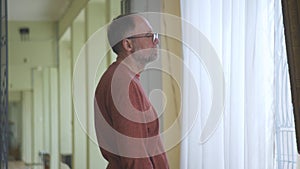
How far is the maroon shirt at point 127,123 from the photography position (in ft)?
3.01

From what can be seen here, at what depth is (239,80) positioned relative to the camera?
110cm

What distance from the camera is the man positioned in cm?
92

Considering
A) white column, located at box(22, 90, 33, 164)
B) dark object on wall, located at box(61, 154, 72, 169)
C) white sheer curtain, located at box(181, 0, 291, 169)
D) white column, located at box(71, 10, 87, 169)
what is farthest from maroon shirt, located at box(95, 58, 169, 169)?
white column, located at box(22, 90, 33, 164)

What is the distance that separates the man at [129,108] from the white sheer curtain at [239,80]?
0.65 ft

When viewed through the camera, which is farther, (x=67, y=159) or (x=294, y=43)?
(x=67, y=159)

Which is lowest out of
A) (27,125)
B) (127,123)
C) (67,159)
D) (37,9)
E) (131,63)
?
(67,159)

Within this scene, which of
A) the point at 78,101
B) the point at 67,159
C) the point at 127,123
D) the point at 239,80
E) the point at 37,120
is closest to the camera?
the point at 127,123

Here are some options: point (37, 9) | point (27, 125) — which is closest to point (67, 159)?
point (27, 125)

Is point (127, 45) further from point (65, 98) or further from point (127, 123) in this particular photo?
point (65, 98)

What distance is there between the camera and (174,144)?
4.20ft

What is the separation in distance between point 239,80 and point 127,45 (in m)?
0.28

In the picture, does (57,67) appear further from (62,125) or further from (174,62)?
(174,62)

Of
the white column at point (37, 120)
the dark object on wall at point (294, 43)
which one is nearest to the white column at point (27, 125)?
the white column at point (37, 120)

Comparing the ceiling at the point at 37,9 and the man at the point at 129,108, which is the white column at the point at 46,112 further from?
the man at the point at 129,108
